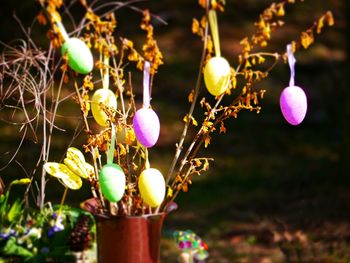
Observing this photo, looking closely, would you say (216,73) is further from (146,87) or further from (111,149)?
(111,149)

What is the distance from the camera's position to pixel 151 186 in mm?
1653

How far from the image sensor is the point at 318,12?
27.9 feet

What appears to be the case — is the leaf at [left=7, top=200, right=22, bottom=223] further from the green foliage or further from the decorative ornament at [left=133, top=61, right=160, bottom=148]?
the decorative ornament at [left=133, top=61, right=160, bottom=148]

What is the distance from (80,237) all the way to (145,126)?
68 centimetres

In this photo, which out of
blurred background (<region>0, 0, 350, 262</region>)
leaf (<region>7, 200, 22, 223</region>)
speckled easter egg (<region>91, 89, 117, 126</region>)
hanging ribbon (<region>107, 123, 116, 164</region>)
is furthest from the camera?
blurred background (<region>0, 0, 350, 262</region>)

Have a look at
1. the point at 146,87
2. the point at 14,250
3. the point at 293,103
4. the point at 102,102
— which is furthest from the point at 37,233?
the point at 293,103

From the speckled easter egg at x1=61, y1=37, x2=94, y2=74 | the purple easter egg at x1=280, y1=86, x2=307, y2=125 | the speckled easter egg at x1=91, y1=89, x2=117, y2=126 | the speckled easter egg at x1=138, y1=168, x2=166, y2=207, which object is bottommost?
the speckled easter egg at x1=138, y1=168, x2=166, y2=207

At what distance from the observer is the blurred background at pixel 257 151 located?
12.4ft

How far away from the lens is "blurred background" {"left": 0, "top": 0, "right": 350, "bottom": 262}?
3.77m

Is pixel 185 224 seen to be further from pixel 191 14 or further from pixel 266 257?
pixel 191 14

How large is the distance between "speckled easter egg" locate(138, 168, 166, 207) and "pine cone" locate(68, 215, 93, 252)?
1.73ft

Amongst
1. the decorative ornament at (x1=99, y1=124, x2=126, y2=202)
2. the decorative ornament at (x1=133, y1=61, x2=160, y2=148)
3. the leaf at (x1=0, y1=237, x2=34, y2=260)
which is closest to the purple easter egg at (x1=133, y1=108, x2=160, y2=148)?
the decorative ornament at (x1=133, y1=61, x2=160, y2=148)

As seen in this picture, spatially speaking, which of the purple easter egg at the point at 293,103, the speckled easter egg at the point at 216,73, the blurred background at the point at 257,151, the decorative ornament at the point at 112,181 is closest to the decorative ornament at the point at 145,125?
the decorative ornament at the point at 112,181

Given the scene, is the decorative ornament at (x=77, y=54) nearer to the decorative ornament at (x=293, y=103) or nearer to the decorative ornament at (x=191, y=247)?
the decorative ornament at (x=293, y=103)
